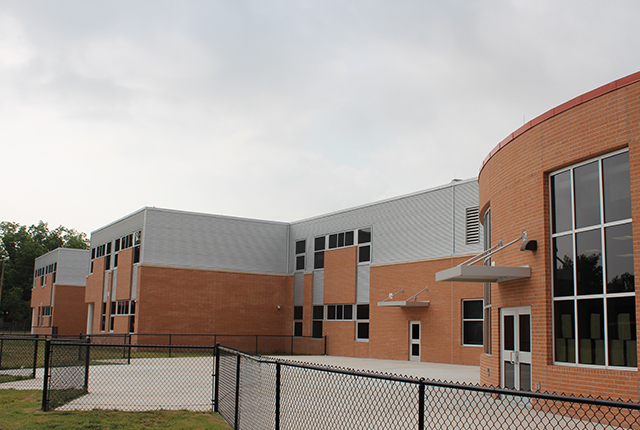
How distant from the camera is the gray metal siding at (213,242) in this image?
36875mm

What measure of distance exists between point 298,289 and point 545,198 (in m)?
28.6

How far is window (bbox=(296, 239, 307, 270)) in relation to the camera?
130 ft

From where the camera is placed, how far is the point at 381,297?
105 feet

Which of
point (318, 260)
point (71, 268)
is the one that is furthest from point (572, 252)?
point (71, 268)

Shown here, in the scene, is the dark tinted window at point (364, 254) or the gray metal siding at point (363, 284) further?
the dark tinted window at point (364, 254)

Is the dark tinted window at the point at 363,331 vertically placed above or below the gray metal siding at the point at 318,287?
below

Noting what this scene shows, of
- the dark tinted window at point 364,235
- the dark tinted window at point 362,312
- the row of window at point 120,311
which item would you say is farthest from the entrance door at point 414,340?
the row of window at point 120,311

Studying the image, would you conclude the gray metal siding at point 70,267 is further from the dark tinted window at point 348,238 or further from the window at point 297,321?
the dark tinted window at point 348,238

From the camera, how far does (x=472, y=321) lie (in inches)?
1047

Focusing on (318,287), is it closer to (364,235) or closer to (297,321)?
(297,321)

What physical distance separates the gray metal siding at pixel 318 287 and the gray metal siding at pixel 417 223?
337 centimetres

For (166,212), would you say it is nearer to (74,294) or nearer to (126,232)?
(126,232)

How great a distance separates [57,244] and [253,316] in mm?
81049

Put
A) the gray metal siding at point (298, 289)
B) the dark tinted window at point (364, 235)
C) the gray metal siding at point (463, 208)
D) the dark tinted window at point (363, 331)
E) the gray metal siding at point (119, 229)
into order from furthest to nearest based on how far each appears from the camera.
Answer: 1. the gray metal siding at point (298, 289)
2. the gray metal siding at point (119, 229)
3. the dark tinted window at point (364, 235)
4. the dark tinted window at point (363, 331)
5. the gray metal siding at point (463, 208)
